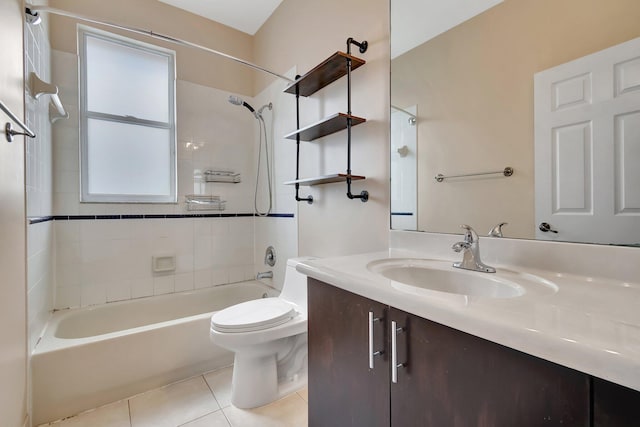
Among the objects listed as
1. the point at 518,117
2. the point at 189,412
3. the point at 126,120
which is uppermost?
the point at 126,120

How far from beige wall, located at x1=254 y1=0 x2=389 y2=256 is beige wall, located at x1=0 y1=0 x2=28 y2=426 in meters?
1.40

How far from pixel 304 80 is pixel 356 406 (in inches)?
65.5

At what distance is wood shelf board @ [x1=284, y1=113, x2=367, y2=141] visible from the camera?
60.4 inches

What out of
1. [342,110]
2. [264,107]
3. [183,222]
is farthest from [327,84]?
[183,222]

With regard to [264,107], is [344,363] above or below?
below

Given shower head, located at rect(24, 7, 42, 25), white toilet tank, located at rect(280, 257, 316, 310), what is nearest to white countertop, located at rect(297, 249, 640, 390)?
white toilet tank, located at rect(280, 257, 316, 310)

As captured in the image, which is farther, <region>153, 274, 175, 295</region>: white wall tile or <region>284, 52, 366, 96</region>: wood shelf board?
<region>153, 274, 175, 295</region>: white wall tile

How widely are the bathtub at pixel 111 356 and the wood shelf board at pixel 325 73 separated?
5.19 feet

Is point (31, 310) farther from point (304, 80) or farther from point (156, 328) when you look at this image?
point (304, 80)

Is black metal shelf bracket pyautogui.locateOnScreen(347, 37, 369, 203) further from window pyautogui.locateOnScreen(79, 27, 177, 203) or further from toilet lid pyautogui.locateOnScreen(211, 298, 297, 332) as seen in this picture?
window pyautogui.locateOnScreen(79, 27, 177, 203)

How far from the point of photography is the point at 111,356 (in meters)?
1.53

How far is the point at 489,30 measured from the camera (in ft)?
3.62

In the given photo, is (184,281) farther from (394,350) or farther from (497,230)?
(497,230)

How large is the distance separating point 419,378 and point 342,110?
1.44 meters
